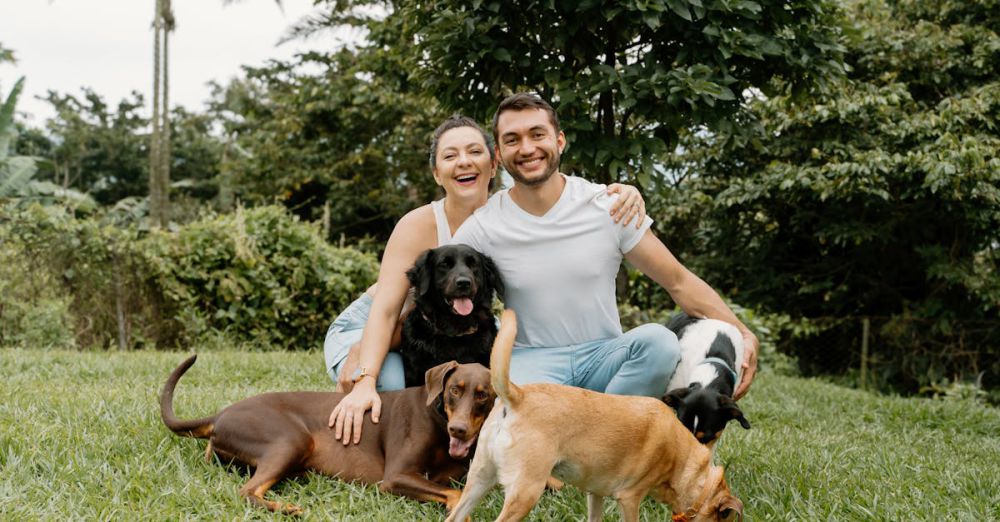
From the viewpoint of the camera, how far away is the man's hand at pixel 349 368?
357 cm

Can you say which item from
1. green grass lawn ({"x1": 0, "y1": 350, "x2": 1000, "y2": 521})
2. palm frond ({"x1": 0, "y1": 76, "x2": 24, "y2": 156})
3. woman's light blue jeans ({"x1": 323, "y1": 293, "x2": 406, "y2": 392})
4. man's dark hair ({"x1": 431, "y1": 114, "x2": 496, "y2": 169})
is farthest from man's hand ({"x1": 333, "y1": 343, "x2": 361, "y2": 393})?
palm frond ({"x1": 0, "y1": 76, "x2": 24, "y2": 156})

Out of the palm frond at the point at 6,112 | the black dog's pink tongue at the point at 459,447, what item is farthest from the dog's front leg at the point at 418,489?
the palm frond at the point at 6,112

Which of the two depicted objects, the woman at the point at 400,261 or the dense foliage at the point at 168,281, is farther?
the dense foliage at the point at 168,281

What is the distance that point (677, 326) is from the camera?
4.16m

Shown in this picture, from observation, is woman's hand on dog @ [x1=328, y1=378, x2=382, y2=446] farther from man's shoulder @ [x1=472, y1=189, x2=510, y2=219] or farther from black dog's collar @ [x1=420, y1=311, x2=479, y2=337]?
man's shoulder @ [x1=472, y1=189, x2=510, y2=219]

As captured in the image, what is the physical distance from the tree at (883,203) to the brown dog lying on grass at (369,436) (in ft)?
20.4

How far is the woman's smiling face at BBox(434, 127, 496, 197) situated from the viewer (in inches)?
147

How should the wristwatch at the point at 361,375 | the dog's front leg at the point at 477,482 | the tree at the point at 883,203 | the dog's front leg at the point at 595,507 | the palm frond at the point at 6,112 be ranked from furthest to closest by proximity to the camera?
the palm frond at the point at 6,112, the tree at the point at 883,203, the wristwatch at the point at 361,375, the dog's front leg at the point at 595,507, the dog's front leg at the point at 477,482

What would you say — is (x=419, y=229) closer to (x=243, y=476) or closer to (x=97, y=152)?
(x=243, y=476)

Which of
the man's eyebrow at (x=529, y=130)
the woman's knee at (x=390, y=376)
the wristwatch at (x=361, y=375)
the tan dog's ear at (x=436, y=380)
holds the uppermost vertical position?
the man's eyebrow at (x=529, y=130)

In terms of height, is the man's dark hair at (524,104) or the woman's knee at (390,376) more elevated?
the man's dark hair at (524,104)

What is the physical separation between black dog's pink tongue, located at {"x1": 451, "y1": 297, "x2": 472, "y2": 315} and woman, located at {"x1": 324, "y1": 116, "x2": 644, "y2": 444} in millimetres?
318

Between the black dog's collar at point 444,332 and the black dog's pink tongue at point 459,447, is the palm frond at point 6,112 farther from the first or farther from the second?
the black dog's pink tongue at point 459,447

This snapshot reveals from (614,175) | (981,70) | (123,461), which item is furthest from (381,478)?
(981,70)
